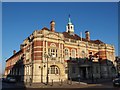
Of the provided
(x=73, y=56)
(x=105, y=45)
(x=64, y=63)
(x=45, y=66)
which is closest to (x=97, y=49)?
(x=105, y=45)

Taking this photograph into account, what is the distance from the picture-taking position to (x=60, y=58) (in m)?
34.0

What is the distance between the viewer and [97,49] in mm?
44094

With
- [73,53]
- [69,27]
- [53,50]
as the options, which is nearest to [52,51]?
[53,50]

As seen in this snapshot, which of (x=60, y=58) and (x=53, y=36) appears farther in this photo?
(x=53, y=36)

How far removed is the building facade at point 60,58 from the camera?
3206 cm

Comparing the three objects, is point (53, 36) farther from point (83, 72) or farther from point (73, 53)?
point (83, 72)

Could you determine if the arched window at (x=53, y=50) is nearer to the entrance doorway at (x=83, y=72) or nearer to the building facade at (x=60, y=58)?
the building facade at (x=60, y=58)

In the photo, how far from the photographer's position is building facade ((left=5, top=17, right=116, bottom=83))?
3206 cm

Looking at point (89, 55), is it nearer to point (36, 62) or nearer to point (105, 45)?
point (105, 45)

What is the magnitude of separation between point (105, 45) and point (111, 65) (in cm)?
571

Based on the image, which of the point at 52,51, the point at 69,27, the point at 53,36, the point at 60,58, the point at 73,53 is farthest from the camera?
the point at 69,27

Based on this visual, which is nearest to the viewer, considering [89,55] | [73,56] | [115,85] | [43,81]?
[115,85]

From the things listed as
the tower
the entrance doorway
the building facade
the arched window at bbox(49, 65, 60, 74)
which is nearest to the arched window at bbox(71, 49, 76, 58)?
the building facade

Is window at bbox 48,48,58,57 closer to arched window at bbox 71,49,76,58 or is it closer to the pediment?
the pediment
